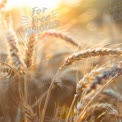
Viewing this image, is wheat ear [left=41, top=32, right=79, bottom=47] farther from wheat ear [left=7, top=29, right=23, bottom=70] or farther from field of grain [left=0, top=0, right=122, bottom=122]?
wheat ear [left=7, top=29, right=23, bottom=70]

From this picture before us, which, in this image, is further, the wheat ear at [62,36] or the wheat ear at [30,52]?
the wheat ear at [62,36]

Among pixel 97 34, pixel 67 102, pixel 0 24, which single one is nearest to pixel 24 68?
pixel 0 24

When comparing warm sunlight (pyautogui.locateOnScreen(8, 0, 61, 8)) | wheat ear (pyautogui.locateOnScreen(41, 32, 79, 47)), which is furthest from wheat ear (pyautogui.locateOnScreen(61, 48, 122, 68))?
warm sunlight (pyautogui.locateOnScreen(8, 0, 61, 8))

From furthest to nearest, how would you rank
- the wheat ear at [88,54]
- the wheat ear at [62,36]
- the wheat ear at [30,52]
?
1. the wheat ear at [62,36]
2. the wheat ear at [30,52]
3. the wheat ear at [88,54]

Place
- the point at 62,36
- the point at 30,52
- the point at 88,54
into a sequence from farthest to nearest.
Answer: the point at 62,36 → the point at 30,52 → the point at 88,54

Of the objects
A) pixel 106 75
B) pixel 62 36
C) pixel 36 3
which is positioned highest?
pixel 36 3

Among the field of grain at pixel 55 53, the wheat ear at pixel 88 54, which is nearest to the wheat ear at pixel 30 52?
the field of grain at pixel 55 53

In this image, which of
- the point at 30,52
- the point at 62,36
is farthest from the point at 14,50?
the point at 62,36

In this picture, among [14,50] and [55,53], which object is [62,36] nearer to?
[55,53]

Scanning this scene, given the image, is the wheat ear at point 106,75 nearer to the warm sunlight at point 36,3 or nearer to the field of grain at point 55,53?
the field of grain at point 55,53
